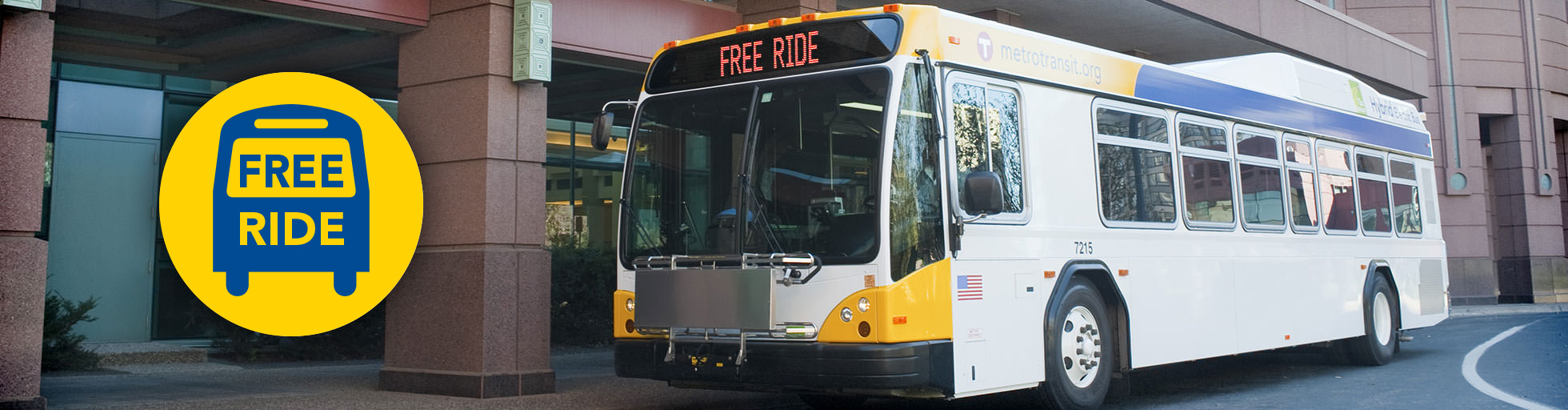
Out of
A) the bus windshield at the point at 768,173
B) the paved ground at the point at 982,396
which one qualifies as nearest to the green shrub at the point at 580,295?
the paved ground at the point at 982,396

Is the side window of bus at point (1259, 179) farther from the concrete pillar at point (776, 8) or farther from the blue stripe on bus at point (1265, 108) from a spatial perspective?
the concrete pillar at point (776, 8)

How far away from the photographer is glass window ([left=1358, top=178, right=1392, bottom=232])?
43.3 feet

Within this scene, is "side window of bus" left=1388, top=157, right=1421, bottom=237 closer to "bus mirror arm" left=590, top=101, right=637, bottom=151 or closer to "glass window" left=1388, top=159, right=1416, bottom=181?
"glass window" left=1388, top=159, right=1416, bottom=181

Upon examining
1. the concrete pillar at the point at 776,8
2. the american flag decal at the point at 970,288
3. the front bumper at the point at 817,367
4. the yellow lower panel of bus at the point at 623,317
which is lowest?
the front bumper at the point at 817,367

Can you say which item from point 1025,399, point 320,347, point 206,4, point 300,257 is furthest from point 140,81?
point 1025,399

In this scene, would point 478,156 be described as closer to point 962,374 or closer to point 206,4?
point 206,4

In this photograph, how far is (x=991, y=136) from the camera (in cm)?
819

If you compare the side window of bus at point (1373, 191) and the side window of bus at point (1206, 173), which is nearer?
the side window of bus at point (1206, 173)

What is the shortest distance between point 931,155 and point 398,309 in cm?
558

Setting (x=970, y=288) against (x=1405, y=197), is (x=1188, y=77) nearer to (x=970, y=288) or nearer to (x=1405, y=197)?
(x=970, y=288)

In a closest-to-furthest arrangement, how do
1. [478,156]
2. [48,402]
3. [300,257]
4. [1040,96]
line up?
[1040,96], [48,402], [478,156], [300,257]

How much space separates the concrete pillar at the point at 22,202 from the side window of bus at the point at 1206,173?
26.6 ft

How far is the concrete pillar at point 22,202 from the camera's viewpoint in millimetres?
8039

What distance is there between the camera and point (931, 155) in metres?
7.66
